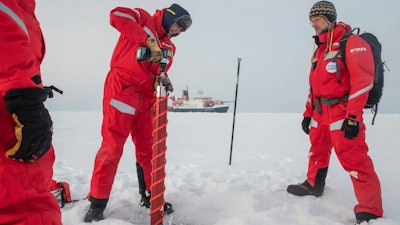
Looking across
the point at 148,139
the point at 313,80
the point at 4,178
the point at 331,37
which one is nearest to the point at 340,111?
the point at 313,80

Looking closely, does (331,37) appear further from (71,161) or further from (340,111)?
(71,161)

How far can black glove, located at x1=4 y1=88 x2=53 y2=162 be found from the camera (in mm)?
1168

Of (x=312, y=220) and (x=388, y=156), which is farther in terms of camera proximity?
(x=388, y=156)

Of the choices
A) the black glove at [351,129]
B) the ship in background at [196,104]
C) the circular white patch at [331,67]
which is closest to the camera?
the black glove at [351,129]

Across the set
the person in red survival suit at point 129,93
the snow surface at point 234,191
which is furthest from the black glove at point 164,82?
the snow surface at point 234,191

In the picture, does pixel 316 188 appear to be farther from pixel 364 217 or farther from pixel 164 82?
pixel 164 82

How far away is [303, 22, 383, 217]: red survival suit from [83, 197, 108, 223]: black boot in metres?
2.31

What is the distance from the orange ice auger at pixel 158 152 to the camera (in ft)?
7.43

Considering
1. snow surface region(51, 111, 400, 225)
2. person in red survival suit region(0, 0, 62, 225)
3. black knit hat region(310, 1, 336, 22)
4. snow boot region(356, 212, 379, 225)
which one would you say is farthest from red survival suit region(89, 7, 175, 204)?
snow boot region(356, 212, 379, 225)

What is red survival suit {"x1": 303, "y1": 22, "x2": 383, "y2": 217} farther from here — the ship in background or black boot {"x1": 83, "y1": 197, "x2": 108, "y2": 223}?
the ship in background

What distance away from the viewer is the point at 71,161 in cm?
534

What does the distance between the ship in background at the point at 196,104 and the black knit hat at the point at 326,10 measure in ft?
155

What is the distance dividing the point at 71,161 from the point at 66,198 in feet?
8.06

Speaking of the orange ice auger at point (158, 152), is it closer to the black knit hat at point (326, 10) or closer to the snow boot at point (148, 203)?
the snow boot at point (148, 203)
